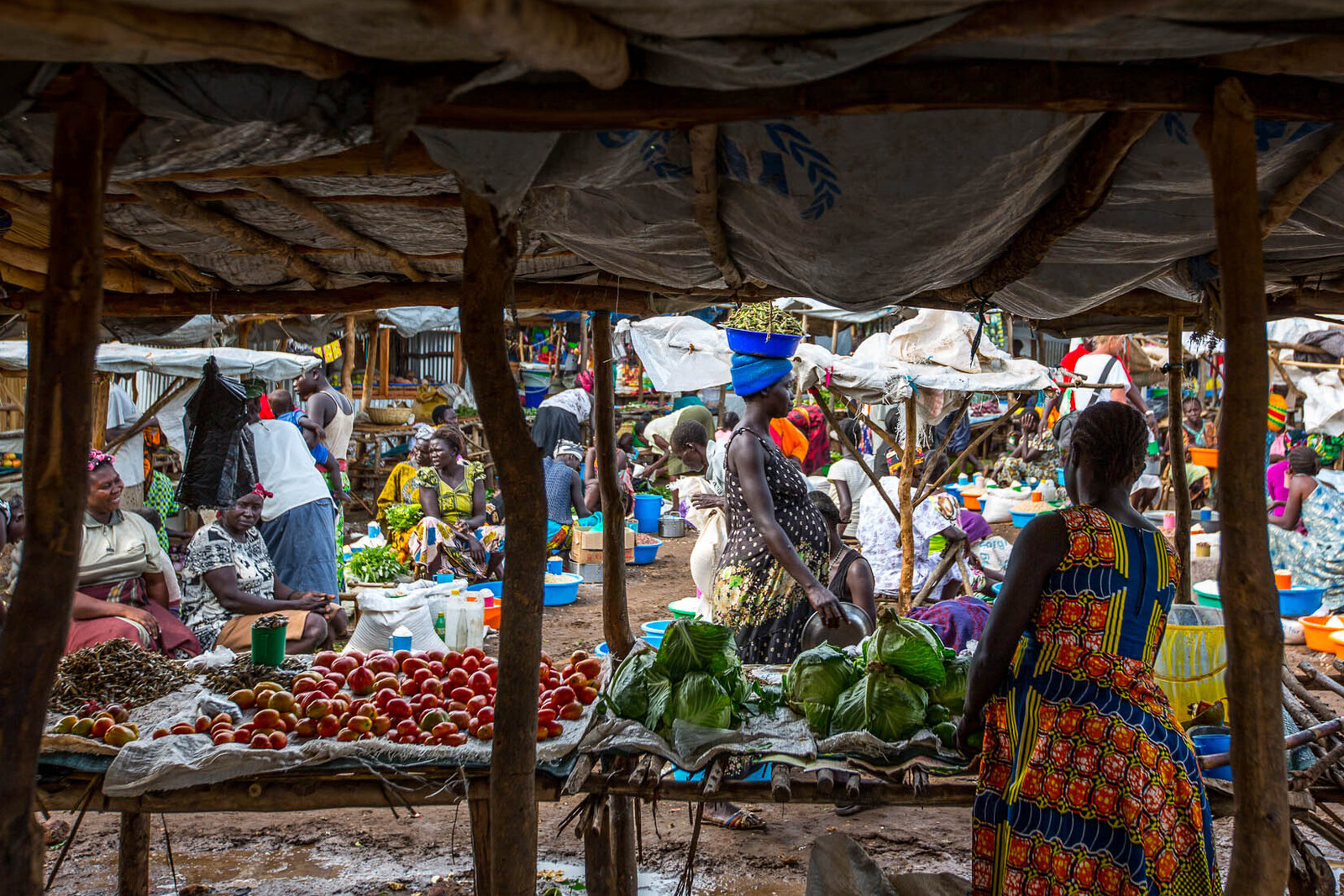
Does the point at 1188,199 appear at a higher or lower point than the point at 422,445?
higher

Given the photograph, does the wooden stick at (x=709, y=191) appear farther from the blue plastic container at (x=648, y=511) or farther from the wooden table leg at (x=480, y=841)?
the blue plastic container at (x=648, y=511)

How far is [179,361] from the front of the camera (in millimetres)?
8773

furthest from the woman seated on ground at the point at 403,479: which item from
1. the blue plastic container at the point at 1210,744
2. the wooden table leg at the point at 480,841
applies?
the blue plastic container at the point at 1210,744

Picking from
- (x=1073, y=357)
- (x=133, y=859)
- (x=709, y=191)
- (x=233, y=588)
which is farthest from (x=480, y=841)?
(x=1073, y=357)

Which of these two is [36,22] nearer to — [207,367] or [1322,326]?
[207,367]

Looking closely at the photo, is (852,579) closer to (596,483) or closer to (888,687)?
(888,687)

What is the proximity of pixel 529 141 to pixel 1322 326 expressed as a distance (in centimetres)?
1238

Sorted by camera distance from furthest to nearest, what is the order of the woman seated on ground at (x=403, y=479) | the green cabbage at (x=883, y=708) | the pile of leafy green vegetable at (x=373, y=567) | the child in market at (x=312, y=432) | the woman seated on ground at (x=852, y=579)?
the woman seated on ground at (x=403, y=479) < the child in market at (x=312, y=432) < the pile of leafy green vegetable at (x=373, y=567) < the woman seated on ground at (x=852, y=579) < the green cabbage at (x=883, y=708)

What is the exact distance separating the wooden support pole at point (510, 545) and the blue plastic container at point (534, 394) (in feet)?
52.5

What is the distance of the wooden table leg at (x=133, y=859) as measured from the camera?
3953mm

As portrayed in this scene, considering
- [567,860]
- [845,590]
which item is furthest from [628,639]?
[845,590]

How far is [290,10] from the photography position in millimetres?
1470

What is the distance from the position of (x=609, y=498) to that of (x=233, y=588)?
2.82 metres

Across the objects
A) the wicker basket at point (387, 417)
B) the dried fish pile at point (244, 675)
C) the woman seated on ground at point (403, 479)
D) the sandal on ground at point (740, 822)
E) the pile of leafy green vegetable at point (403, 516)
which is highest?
the wicker basket at point (387, 417)
